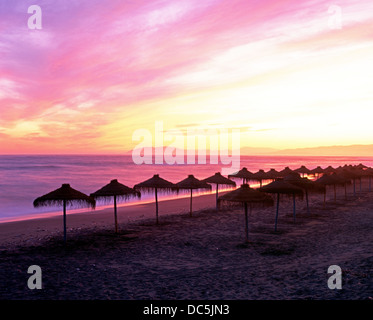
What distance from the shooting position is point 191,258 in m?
9.50

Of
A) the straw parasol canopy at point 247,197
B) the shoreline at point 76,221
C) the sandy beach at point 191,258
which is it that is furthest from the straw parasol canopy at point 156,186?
the straw parasol canopy at point 247,197

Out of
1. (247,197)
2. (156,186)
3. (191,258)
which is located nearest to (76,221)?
(156,186)

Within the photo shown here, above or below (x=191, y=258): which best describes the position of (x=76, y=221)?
below

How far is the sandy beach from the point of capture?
6.75 m

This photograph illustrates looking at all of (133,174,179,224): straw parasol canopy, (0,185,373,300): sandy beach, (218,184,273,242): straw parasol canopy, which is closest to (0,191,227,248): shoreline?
(0,185,373,300): sandy beach

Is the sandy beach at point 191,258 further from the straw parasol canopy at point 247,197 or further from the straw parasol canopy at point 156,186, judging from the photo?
the straw parasol canopy at point 156,186

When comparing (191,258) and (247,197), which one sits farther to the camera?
(247,197)

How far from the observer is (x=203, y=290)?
6.89m

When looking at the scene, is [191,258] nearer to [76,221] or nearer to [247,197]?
[247,197]

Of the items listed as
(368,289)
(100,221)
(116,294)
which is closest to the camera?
(368,289)

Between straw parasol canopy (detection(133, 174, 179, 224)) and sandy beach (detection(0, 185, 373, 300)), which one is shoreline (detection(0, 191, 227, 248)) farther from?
straw parasol canopy (detection(133, 174, 179, 224))

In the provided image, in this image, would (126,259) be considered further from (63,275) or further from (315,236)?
(315,236)
